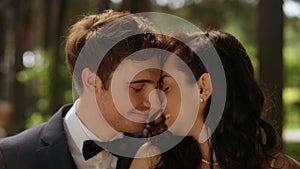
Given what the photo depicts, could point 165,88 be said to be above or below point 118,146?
above

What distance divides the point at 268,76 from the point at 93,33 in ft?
3.93

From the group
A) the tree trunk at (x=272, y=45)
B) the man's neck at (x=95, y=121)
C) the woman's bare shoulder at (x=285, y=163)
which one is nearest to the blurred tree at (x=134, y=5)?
the tree trunk at (x=272, y=45)

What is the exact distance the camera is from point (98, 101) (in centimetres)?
323

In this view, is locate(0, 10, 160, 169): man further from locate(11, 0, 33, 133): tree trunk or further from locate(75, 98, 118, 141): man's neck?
locate(11, 0, 33, 133): tree trunk

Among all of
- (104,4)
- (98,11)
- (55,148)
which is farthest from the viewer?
(98,11)

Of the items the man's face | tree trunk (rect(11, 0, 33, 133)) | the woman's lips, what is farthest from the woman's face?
tree trunk (rect(11, 0, 33, 133))

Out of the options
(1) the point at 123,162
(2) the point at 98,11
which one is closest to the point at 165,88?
(1) the point at 123,162

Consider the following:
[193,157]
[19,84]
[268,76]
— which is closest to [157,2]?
[19,84]

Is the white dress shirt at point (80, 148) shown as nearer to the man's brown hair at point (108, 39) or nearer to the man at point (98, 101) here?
the man at point (98, 101)

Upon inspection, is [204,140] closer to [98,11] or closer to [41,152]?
[41,152]

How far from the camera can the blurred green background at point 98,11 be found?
12.8 feet

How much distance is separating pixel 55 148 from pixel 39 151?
0.29 feet

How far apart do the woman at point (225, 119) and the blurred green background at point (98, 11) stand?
0.49 m

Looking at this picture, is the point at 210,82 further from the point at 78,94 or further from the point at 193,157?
the point at 78,94
